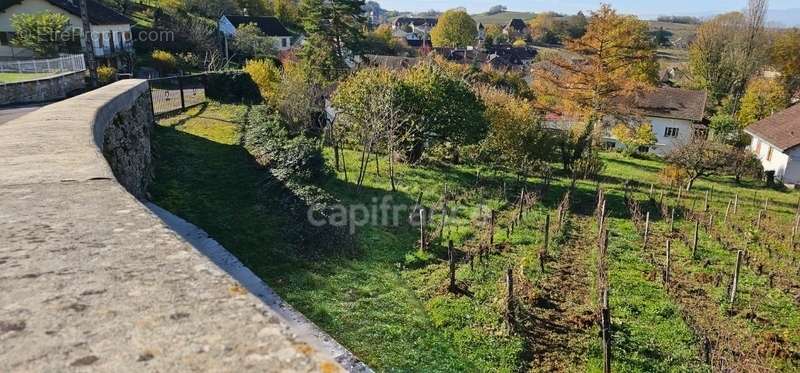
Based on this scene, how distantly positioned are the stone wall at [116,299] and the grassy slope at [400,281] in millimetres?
4718

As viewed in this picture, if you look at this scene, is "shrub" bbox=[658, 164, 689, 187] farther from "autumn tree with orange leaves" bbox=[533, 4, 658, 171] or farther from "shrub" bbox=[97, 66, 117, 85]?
"shrub" bbox=[97, 66, 117, 85]

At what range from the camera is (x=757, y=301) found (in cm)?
975

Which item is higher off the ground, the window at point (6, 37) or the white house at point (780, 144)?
the window at point (6, 37)

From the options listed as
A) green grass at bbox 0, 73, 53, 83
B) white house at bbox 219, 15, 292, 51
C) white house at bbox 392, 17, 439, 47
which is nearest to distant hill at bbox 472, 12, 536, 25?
white house at bbox 392, 17, 439, 47

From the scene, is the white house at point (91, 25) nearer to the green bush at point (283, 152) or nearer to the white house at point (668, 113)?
the green bush at point (283, 152)

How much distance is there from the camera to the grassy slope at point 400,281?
7.68m

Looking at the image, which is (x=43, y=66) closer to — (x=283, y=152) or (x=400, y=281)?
(x=283, y=152)

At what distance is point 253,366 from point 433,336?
6.54 metres

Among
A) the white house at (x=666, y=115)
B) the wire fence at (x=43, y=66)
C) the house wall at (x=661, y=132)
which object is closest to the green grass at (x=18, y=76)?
the wire fence at (x=43, y=66)

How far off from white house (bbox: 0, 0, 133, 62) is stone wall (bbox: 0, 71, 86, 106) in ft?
31.6

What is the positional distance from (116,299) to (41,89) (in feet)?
55.1

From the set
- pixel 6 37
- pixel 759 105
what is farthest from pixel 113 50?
pixel 759 105

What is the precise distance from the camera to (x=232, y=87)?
82.6 ft

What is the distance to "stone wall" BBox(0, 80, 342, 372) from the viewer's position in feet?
6.03
